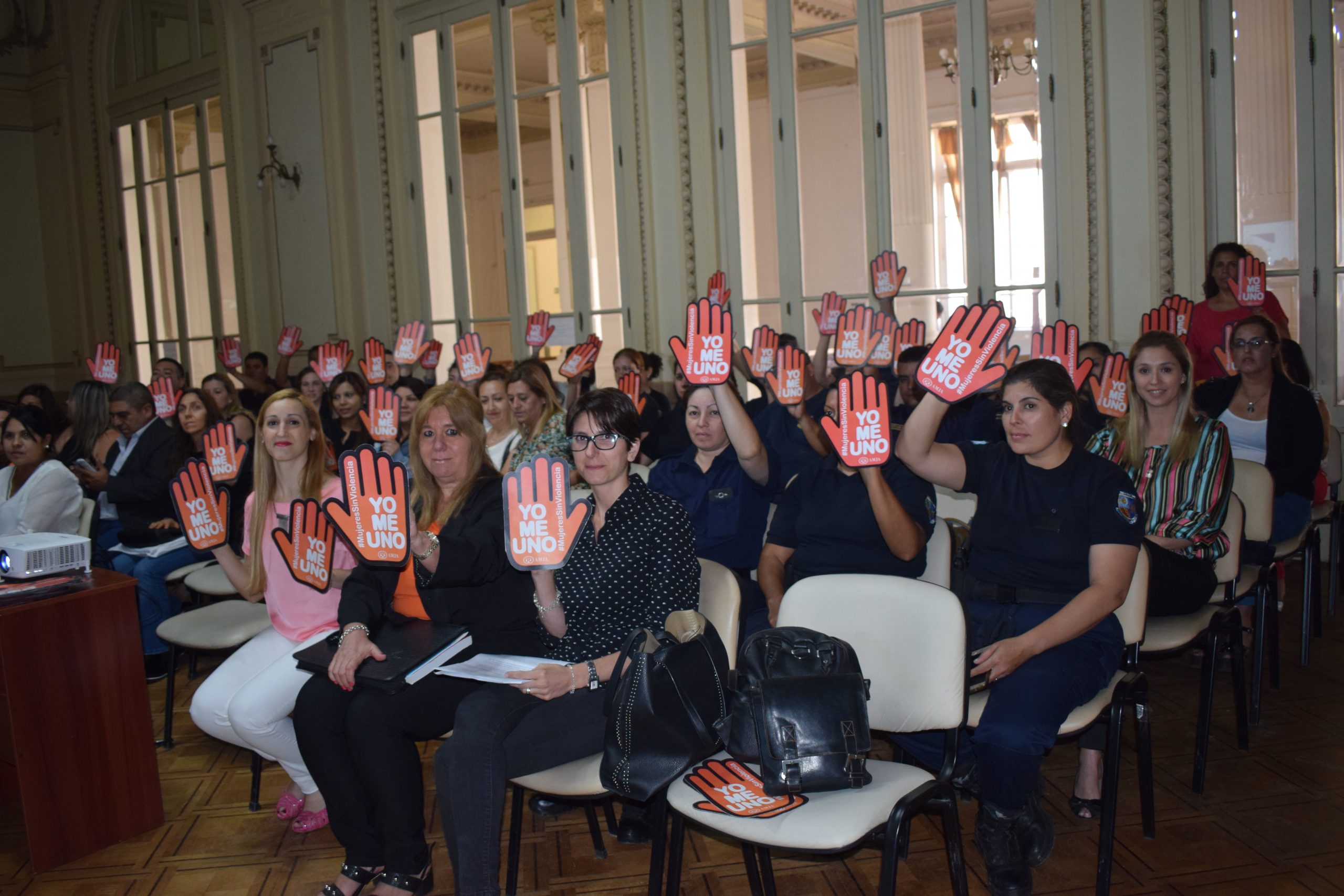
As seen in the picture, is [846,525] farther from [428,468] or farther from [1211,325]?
[1211,325]

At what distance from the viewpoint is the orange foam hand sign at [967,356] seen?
7.37 feet

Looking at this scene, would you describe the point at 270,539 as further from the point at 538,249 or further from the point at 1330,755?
the point at 538,249

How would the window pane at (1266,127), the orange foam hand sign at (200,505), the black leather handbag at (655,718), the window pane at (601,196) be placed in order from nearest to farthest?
the black leather handbag at (655,718) < the orange foam hand sign at (200,505) < the window pane at (1266,127) < the window pane at (601,196)

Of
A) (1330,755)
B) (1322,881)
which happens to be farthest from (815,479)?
(1330,755)

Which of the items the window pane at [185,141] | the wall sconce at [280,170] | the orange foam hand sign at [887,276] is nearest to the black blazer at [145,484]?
the orange foam hand sign at [887,276]

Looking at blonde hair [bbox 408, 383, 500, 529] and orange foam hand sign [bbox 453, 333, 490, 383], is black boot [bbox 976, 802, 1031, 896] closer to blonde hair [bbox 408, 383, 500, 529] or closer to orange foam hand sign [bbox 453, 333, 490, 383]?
blonde hair [bbox 408, 383, 500, 529]

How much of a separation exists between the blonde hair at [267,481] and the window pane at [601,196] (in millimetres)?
3846

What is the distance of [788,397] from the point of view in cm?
341

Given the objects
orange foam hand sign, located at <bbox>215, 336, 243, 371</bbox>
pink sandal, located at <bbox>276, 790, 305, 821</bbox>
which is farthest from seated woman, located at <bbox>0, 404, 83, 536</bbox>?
orange foam hand sign, located at <bbox>215, 336, 243, 371</bbox>

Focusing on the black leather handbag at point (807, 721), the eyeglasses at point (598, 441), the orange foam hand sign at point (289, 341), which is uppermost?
the orange foam hand sign at point (289, 341)

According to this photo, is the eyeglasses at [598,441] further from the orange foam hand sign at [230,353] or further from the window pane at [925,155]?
the orange foam hand sign at [230,353]

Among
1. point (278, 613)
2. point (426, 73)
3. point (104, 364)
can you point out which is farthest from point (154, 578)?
point (426, 73)

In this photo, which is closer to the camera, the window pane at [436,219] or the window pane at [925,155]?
the window pane at [925,155]

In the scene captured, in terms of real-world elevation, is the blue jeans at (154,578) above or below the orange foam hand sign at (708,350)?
below
